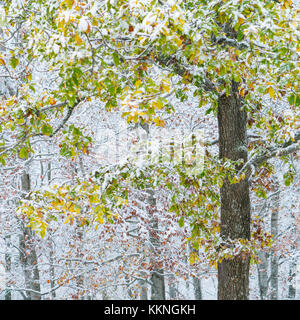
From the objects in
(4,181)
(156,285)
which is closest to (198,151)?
(156,285)

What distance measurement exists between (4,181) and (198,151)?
27.5 feet

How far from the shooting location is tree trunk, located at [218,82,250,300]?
5652 millimetres

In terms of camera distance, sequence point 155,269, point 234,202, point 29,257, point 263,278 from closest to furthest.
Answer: point 234,202 < point 155,269 < point 29,257 < point 263,278

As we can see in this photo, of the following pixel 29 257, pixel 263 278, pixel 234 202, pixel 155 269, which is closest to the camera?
pixel 234 202

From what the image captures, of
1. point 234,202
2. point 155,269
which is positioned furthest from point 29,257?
point 234,202

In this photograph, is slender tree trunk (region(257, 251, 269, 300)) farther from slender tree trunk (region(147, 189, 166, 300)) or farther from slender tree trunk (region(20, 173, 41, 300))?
slender tree trunk (region(20, 173, 41, 300))

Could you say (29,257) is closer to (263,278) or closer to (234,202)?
(234,202)

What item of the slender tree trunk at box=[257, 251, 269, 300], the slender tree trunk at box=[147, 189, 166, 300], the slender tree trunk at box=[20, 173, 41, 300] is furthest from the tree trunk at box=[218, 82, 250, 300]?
the slender tree trunk at box=[257, 251, 269, 300]

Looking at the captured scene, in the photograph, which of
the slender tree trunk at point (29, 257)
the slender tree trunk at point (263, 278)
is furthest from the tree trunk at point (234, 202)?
the slender tree trunk at point (263, 278)

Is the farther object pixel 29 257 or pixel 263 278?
pixel 263 278

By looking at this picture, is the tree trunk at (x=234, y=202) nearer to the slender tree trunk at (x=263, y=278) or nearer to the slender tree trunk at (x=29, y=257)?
the slender tree trunk at (x=29, y=257)

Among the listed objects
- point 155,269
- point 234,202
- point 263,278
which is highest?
point 234,202

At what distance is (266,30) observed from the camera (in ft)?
12.2

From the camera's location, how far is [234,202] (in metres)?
5.74
